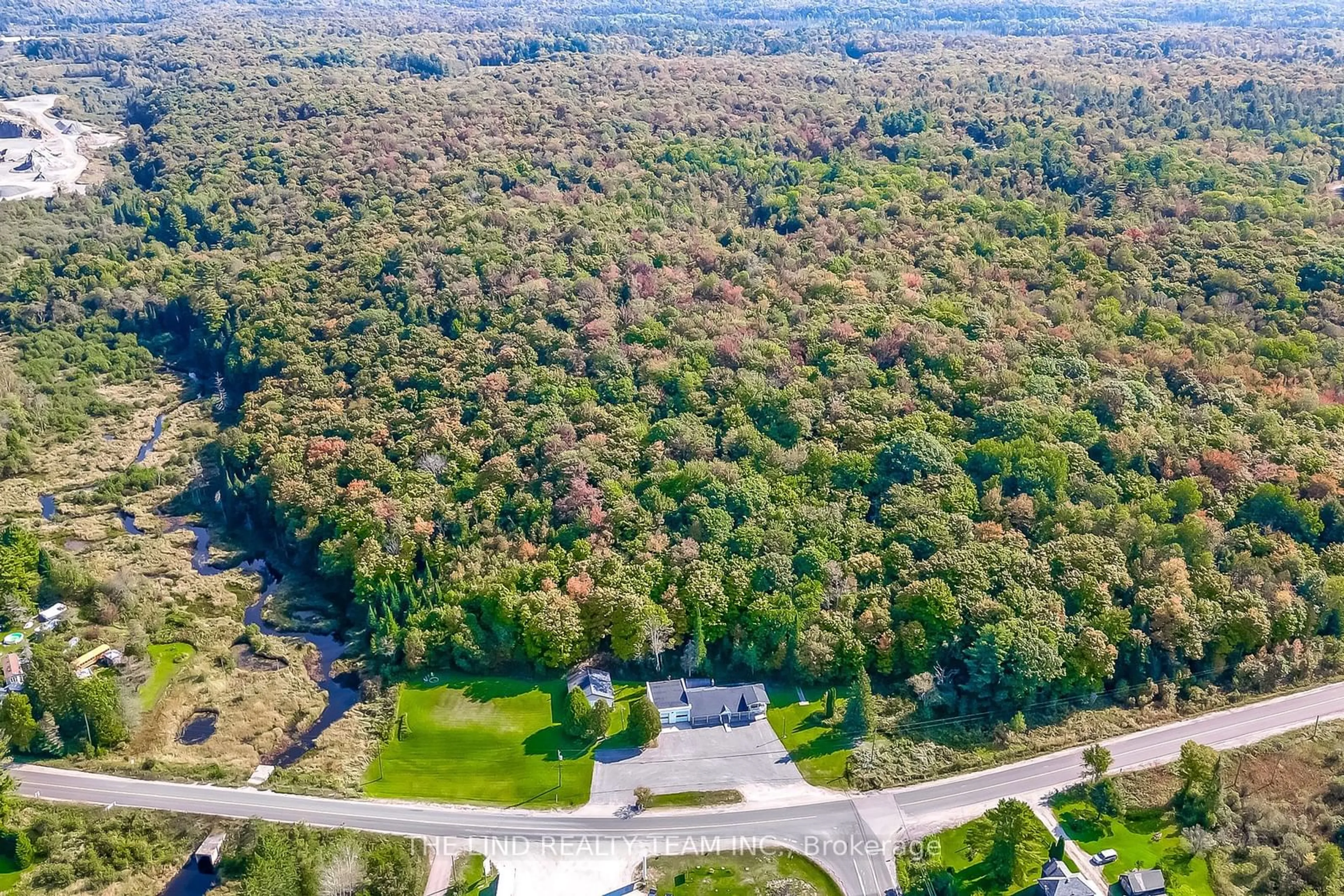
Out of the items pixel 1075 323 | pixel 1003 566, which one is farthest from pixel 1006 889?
pixel 1075 323

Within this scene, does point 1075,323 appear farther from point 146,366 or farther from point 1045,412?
point 146,366

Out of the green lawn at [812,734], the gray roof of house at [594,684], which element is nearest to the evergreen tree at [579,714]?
the gray roof of house at [594,684]

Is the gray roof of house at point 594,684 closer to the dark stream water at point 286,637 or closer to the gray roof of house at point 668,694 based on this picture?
the gray roof of house at point 668,694

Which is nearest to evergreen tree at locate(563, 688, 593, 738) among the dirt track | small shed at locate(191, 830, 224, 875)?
small shed at locate(191, 830, 224, 875)

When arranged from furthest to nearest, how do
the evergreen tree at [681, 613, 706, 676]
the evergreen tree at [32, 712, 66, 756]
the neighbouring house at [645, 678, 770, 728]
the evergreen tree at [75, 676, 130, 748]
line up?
the evergreen tree at [681, 613, 706, 676] → the neighbouring house at [645, 678, 770, 728] → the evergreen tree at [75, 676, 130, 748] → the evergreen tree at [32, 712, 66, 756]

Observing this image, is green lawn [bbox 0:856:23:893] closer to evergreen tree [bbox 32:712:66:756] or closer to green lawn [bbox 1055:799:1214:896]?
evergreen tree [bbox 32:712:66:756]

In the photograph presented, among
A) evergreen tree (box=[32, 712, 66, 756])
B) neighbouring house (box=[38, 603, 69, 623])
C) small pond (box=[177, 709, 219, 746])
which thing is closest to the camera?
evergreen tree (box=[32, 712, 66, 756])

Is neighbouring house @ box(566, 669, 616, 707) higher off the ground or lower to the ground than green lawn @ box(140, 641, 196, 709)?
higher
